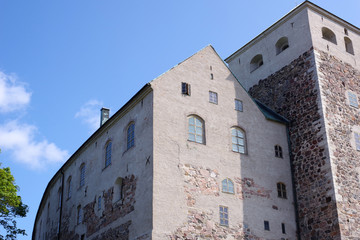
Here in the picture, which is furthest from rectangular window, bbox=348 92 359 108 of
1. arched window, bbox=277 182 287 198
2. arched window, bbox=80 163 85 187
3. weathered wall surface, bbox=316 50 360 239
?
arched window, bbox=80 163 85 187

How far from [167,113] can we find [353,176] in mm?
10335

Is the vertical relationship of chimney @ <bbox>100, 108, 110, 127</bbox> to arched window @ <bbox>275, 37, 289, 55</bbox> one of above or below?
below

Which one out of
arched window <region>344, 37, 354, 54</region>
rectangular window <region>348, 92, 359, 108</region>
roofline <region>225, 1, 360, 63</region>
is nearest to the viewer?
rectangular window <region>348, 92, 359, 108</region>

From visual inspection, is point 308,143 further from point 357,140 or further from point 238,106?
point 238,106

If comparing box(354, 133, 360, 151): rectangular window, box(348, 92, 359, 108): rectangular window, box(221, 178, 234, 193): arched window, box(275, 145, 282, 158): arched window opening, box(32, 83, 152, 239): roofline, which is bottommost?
box(221, 178, 234, 193): arched window

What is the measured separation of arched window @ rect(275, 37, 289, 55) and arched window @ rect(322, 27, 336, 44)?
231 centimetres

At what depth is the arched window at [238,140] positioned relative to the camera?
2545cm

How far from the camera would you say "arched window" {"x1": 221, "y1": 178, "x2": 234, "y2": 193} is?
23.9 metres

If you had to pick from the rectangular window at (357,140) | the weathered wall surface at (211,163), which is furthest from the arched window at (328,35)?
the weathered wall surface at (211,163)

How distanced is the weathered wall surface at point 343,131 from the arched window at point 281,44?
10.6 ft

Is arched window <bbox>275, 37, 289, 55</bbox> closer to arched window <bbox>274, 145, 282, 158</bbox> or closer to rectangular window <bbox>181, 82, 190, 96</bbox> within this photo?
arched window <bbox>274, 145, 282, 158</bbox>

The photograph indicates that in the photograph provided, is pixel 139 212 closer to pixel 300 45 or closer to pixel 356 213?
pixel 356 213

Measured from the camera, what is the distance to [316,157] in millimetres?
25828

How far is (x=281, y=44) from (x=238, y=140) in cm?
910
